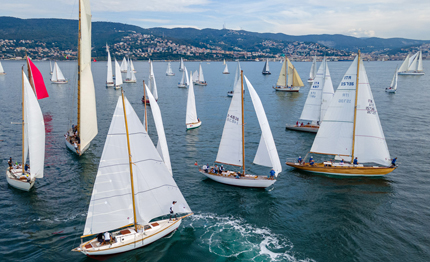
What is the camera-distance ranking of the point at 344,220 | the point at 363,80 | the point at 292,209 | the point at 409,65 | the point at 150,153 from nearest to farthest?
the point at 150,153, the point at 344,220, the point at 292,209, the point at 363,80, the point at 409,65

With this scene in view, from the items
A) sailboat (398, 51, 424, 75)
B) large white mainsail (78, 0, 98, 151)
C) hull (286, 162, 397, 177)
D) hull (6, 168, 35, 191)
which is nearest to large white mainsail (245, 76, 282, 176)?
hull (286, 162, 397, 177)

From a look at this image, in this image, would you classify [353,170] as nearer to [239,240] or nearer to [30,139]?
[239,240]

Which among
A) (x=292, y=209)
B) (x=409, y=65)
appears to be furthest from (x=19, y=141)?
(x=409, y=65)

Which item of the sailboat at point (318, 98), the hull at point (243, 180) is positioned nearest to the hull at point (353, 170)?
the hull at point (243, 180)

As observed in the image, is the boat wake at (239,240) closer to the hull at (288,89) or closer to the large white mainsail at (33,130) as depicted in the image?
the large white mainsail at (33,130)

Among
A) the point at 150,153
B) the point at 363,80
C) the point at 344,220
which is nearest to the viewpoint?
the point at 150,153

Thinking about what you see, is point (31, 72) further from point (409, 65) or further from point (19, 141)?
point (409, 65)

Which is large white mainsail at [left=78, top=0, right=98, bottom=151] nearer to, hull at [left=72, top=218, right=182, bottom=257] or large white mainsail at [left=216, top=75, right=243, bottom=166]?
large white mainsail at [left=216, top=75, right=243, bottom=166]

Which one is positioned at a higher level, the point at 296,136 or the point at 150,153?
the point at 150,153
